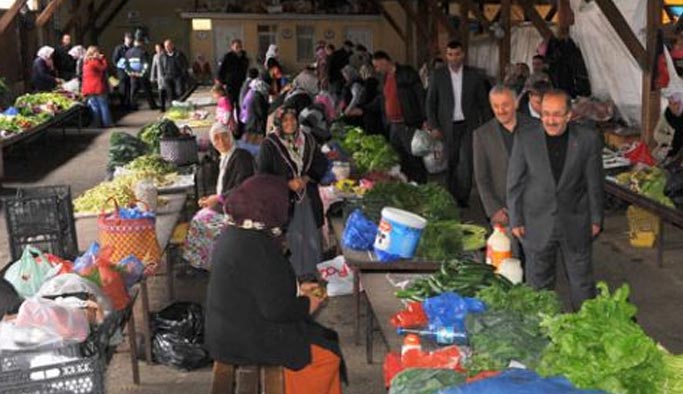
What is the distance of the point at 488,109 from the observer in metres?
9.23

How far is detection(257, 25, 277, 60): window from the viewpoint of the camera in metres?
29.6

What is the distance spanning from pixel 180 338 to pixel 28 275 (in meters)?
1.46

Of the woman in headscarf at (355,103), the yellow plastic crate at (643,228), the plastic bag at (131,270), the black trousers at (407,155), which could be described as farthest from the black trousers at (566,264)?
the woman in headscarf at (355,103)

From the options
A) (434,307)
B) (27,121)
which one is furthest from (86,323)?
(27,121)

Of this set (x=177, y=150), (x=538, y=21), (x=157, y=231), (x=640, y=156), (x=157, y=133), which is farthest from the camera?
(x=538, y=21)

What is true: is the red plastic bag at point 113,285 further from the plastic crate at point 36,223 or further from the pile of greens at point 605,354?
the pile of greens at point 605,354

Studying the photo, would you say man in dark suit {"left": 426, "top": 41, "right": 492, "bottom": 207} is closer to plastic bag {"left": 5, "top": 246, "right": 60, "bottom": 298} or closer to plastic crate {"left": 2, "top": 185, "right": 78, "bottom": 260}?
plastic crate {"left": 2, "top": 185, "right": 78, "bottom": 260}

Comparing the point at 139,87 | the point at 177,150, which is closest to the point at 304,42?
the point at 139,87

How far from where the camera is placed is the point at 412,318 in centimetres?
396

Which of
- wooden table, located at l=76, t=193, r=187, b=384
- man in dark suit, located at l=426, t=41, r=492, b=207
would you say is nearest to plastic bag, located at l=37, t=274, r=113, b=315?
wooden table, located at l=76, t=193, r=187, b=384

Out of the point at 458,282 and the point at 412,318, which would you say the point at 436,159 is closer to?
the point at 458,282

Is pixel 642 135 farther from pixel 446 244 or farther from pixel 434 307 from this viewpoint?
pixel 434 307

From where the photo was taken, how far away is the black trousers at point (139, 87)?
22.2 metres

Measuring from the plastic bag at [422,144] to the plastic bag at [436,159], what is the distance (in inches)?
1.9
